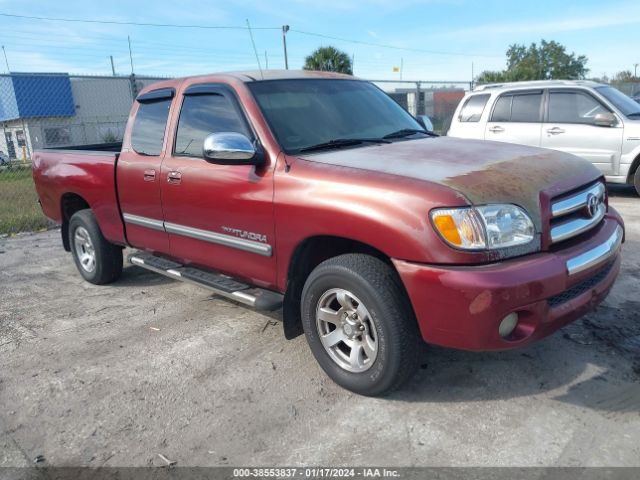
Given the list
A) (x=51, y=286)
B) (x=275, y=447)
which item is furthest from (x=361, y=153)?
(x=51, y=286)

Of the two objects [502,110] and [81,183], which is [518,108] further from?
[81,183]

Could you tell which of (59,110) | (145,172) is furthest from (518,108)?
(59,110)

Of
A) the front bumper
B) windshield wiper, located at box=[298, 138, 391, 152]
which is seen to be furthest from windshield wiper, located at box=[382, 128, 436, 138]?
the front bumper

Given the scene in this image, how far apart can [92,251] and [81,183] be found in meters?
0.74

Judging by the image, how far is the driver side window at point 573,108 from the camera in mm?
8523

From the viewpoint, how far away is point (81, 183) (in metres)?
5.30

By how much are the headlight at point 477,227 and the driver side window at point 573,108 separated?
684 cm

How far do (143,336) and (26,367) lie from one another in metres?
0.82

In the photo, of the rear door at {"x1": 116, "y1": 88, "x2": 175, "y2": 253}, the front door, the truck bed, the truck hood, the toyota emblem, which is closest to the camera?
the truck hood

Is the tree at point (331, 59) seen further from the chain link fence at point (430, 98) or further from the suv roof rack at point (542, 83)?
the suv roof rack at point (542, 83)

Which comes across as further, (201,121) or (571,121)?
(571,121)

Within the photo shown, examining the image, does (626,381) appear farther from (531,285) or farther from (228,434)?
(228,434)

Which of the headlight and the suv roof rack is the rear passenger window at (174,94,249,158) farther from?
the suv roof rack

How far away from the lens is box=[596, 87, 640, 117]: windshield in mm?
8395
